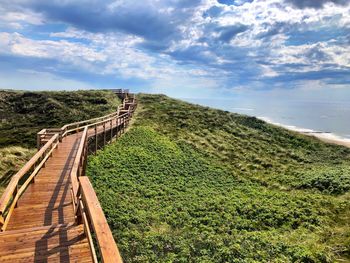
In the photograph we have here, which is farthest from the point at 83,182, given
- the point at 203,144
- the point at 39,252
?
the point at 203,144

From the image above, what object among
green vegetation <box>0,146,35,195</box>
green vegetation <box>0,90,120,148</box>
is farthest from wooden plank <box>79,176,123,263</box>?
green vegetation <box>0,90,120,148</box>

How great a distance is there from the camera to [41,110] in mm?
43375

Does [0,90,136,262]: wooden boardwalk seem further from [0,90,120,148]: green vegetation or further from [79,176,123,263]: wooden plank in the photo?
[0,90,120,148]: green vegetation

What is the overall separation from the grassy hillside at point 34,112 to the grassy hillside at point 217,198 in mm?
6906

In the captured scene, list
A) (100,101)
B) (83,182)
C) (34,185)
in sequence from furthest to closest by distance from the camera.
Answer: (100,101)
(34,185)
(83,182)

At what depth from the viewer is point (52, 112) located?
4197cm

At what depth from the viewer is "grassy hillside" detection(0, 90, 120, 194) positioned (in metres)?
26.1

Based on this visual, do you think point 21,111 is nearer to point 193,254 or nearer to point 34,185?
point 34,185

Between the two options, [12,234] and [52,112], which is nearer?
[12,234]

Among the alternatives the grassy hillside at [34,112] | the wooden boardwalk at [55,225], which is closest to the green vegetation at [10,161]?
the grassy hillside at [34,112]

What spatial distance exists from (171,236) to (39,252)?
843 cm

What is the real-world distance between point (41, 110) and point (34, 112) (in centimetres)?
94

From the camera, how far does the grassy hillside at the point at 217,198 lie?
13.4m

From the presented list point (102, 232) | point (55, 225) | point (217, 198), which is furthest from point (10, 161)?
point (102, 232)
